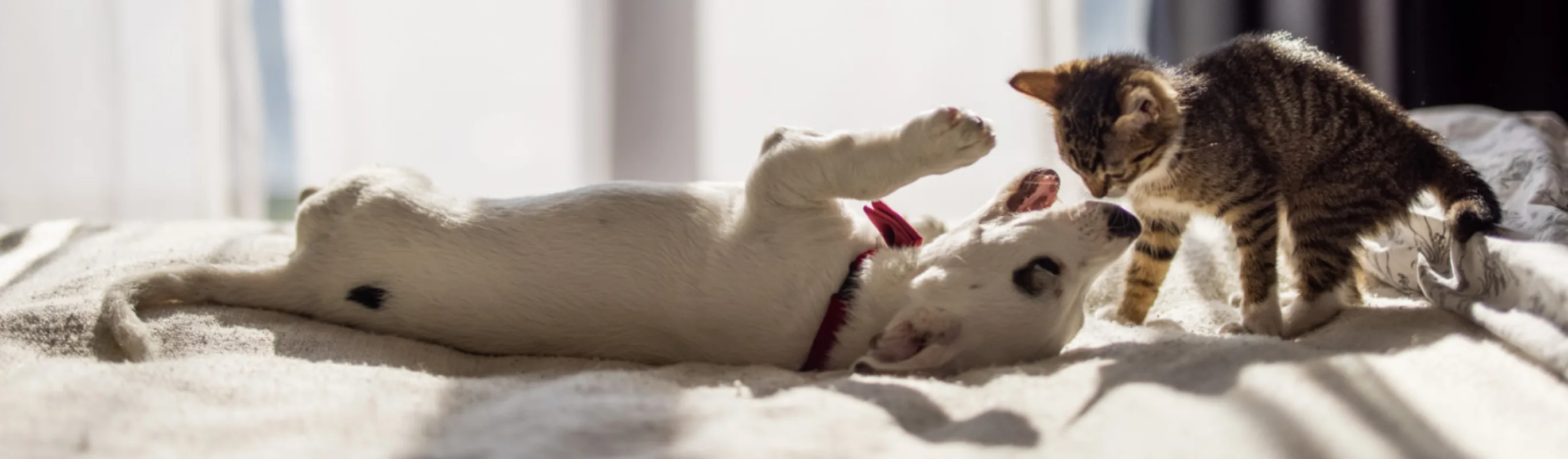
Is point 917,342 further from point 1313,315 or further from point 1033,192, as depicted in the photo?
point 1313,315

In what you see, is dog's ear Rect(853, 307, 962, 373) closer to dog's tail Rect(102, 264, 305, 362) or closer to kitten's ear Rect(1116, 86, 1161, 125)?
kitten's ear Rect(1116, 86, 1161, 125)

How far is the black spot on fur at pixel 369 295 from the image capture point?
155 centimetres

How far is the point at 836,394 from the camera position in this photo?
1.14m

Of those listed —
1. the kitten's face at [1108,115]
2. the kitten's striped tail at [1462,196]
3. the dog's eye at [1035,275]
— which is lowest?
the dog's eye at [1035,275]

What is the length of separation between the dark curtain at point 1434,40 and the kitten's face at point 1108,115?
1389 mm

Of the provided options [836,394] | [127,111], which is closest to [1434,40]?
[836,394]

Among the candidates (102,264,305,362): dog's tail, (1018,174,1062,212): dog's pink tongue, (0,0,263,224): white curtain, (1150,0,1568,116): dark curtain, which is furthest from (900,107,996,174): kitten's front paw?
(0,0,263,224): white curtain

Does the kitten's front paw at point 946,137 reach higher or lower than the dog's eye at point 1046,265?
higher

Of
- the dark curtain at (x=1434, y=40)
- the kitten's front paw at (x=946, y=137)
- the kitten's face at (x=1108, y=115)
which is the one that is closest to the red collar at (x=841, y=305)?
the kitten's front paw at (x=946, y=137)

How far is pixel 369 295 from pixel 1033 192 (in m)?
1.07

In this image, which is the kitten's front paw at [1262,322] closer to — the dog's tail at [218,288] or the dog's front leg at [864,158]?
the dog's front leg at [864,158]

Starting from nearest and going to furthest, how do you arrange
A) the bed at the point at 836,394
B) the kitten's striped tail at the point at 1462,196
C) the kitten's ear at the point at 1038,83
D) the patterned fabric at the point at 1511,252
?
1. the bed at the point at 836,394
2. the patterned fabric at the point at 1511,252
3. the kitten's striped tail at the point at 1462,196
4. the kitten's ear at the point at 1038,83

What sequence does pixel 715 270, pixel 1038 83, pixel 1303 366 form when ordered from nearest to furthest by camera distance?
pixel 1303 366 → pixel 715 270 → pixel 1038 83

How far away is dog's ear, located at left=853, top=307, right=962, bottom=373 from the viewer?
4.42 ft
